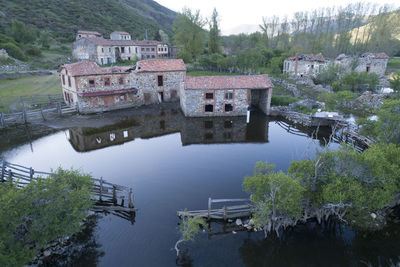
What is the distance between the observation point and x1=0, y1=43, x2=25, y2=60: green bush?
2248 inches

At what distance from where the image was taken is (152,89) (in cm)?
3959

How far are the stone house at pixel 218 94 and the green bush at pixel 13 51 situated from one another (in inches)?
1977

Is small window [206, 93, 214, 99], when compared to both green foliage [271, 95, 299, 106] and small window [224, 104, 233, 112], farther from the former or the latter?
green foliage [271, 95, 299, 106]

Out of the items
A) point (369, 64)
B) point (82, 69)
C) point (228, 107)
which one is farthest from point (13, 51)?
point (369, 64)

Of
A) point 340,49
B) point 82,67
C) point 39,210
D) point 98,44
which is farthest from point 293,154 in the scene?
point 340,49

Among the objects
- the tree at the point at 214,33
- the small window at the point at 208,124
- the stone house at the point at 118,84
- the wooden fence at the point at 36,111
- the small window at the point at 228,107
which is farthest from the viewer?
the tree at the point at 214,33

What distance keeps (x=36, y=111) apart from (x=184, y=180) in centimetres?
2492

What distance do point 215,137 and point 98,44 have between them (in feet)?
168

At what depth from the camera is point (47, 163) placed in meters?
20.4

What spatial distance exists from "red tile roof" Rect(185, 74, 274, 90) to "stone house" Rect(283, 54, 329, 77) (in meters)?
29.9

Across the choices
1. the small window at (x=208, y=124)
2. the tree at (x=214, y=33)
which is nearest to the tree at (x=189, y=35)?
the tree at (x=214, y=33)

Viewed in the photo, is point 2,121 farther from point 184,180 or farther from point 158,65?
point 184,180

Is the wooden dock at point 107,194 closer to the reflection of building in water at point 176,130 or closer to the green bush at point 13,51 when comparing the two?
the reflection of building in water at point 176,130

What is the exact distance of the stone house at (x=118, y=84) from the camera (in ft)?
111
